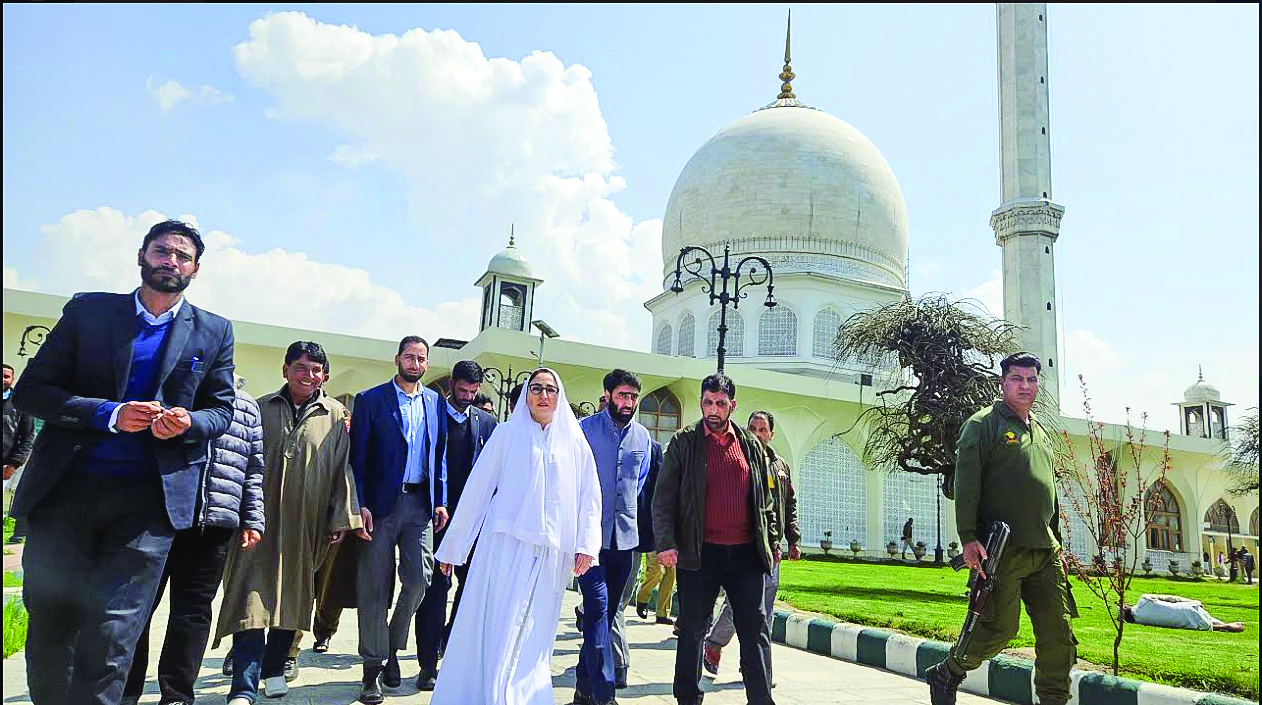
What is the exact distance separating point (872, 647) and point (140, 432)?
16.6 ft

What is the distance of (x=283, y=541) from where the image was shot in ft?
15.5

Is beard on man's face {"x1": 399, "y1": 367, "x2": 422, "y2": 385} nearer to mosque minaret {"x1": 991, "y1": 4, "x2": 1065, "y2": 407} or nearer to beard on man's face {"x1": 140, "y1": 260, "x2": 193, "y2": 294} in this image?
beard on man's face {"x1": 140, "y1": 260, "x2": 193, "y2": 294}

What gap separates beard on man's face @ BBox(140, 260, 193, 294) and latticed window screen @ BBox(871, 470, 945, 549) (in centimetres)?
2396

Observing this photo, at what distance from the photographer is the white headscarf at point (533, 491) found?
428 centimetres

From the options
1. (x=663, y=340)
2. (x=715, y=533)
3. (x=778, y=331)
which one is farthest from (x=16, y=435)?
(x=663, y=340)

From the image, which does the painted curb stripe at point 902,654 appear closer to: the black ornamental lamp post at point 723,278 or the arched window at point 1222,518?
the black ornamental lamp post at point 723,278

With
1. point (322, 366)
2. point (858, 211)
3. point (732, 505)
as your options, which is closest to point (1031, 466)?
point (732, 505)

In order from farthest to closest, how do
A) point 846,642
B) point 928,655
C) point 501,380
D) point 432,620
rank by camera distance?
point 501,380
point 846,642
point 928,655
point 432,620

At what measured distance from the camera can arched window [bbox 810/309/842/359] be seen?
93.2 ft

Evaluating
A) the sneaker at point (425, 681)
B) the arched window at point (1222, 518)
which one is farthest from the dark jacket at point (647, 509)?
the arched window at point (1222, 518)

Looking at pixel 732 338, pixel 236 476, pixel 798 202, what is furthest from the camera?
pixel 798 202

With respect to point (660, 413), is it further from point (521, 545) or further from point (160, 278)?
point (160, 278)

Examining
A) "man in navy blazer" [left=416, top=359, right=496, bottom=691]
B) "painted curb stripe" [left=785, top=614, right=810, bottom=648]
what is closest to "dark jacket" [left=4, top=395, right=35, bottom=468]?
"man in navy blazer" [left=416, top=359, right=496, bottom=691]

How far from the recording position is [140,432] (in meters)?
3.34
